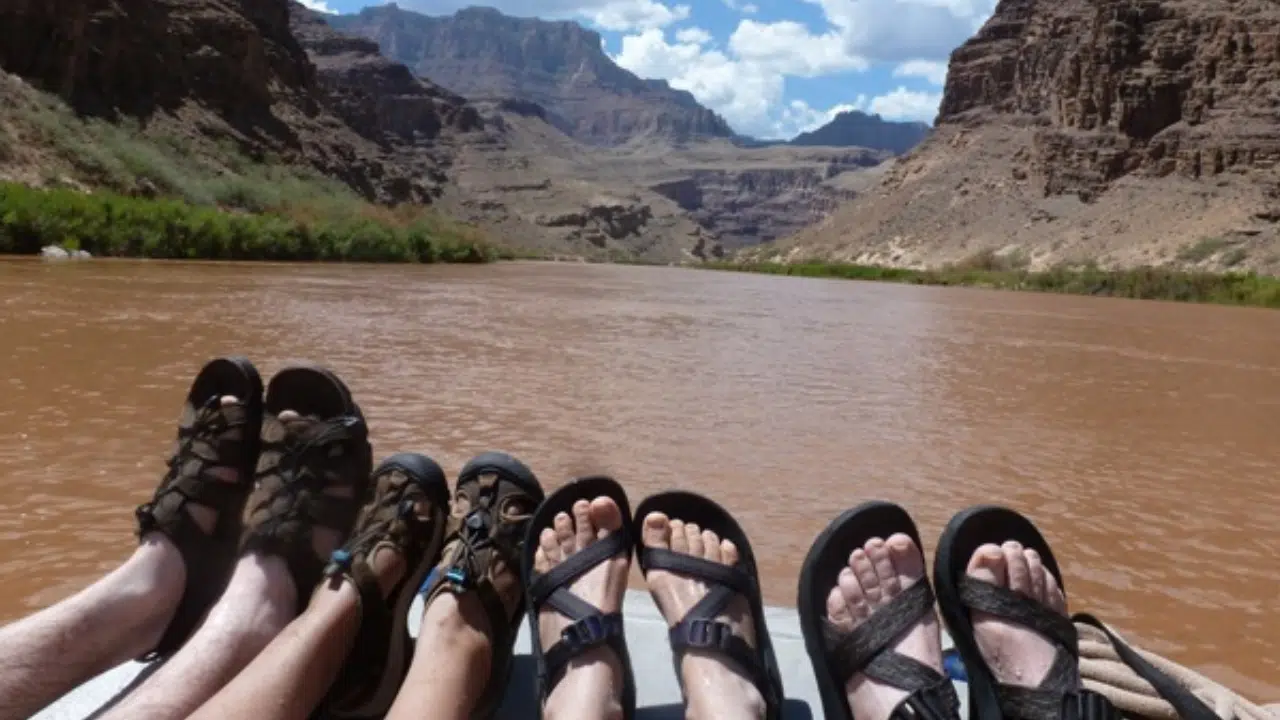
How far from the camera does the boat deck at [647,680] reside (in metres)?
1.68

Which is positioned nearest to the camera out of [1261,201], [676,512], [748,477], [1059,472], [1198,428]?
[676,512]

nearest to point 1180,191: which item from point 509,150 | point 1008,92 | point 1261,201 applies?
point 1261,201

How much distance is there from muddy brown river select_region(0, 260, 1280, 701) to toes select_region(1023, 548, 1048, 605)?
95 cm

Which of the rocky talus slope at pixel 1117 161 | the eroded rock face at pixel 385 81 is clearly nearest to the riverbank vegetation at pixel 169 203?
the rocky talus slope at pixel 1117 161

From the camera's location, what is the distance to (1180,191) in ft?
176

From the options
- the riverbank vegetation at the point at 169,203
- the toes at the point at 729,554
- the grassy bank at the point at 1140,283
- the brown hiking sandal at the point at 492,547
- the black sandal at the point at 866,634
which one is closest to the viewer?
the black sandal at the point at 866,634

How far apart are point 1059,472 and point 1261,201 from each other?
50.3 meters

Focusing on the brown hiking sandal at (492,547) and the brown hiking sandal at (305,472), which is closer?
the brown hiking sandal at (492,547)

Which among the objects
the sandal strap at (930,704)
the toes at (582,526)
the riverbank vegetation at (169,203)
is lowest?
the sandal strap at (930,704)

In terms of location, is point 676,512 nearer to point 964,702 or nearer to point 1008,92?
point 964,702

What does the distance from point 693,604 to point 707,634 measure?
156 millimetres

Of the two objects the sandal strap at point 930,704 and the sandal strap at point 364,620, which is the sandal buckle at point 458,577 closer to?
the sandal strap at point 364,620

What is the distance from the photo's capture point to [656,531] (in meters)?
2.18

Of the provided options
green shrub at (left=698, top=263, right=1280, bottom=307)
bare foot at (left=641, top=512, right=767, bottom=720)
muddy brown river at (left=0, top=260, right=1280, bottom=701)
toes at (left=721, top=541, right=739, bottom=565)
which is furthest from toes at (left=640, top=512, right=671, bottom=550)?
green shrub at (left=698, top=263, right=1280, bottom=307)
